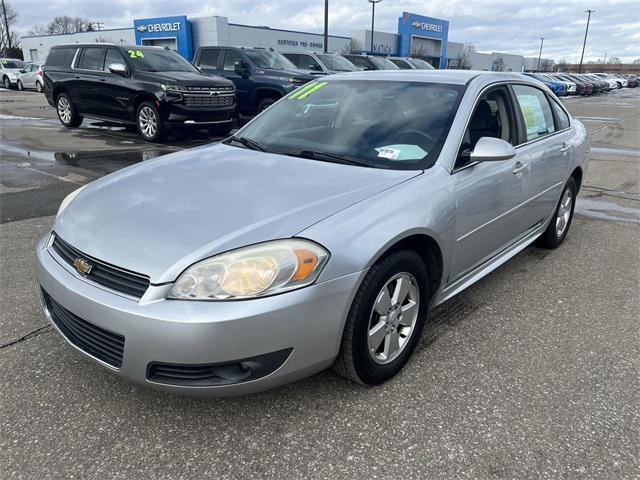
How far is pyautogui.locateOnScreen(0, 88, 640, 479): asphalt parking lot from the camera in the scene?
7.13 feet

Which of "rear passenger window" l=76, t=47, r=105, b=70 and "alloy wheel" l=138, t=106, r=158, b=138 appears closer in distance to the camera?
"alloy wheel" l=138, t=106, r=158, b=138

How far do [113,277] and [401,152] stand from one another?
1.71 m

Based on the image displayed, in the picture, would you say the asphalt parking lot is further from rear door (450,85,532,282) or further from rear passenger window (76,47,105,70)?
rear passenger window (76,47,105,70)

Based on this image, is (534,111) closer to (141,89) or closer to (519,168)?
(519,168)

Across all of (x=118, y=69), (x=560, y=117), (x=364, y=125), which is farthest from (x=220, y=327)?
(x=118, y=69)

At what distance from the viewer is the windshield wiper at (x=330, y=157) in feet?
9.90

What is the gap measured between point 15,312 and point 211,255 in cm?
203

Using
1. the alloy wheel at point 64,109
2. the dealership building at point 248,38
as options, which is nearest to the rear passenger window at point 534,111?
the alloy wheel at point 64,109

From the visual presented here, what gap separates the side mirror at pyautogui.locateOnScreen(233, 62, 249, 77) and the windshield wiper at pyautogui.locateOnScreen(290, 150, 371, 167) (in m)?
10.1

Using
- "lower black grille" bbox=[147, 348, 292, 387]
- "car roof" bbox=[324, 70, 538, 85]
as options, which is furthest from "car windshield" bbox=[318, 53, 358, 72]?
"lower black grille" bbox=[147, 348, 292, 387]

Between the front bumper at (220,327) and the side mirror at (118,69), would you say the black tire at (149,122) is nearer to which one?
the side mirror at (118,69)

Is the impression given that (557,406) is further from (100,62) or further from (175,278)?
(100,62)

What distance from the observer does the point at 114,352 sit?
2207 mm

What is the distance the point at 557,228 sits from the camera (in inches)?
190
